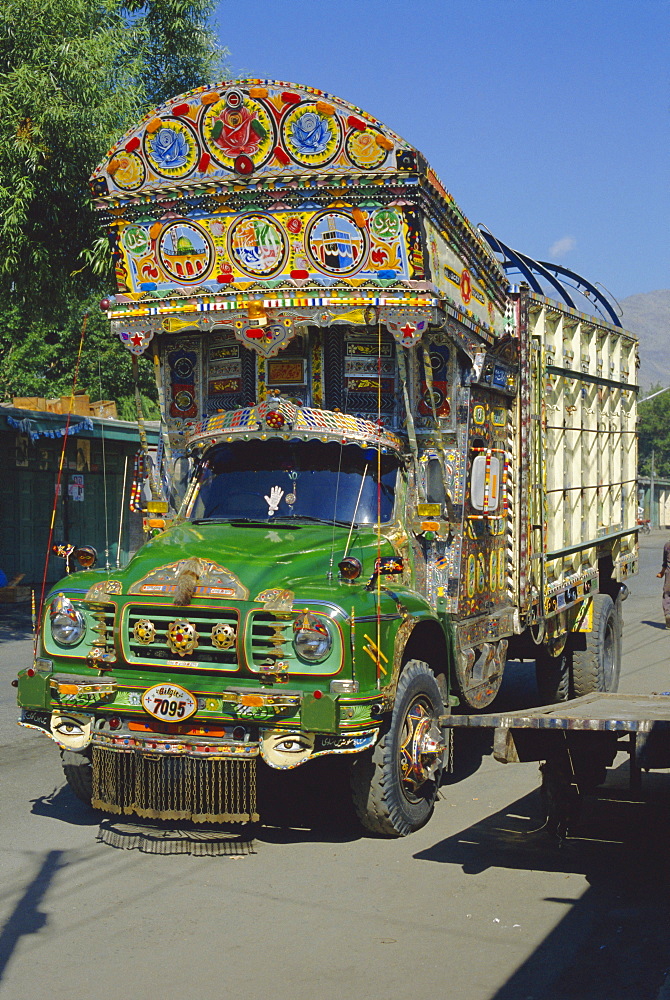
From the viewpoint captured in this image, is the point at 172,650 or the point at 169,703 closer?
the point at 169,703

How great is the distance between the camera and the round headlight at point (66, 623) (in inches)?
273

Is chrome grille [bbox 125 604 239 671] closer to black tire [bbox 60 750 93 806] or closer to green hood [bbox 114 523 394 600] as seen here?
green hood [bbox 114 523 394 600]

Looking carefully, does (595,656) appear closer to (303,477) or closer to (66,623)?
(303,477)

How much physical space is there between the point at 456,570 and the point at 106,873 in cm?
320

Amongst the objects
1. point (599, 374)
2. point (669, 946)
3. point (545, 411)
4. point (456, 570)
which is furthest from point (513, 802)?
point (599, 374)

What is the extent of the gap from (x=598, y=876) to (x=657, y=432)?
81366 millimetres

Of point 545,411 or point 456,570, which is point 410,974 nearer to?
point 456,570

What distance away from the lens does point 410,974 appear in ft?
15.8

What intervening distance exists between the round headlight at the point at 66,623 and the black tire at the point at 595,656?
576cm

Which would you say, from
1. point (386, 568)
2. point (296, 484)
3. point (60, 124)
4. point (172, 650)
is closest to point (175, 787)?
point (172, 650)

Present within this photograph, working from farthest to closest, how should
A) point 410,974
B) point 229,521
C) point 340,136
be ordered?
point 229,521
point 340,136
point 410,974

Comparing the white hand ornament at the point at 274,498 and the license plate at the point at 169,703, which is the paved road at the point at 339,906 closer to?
the license plate at the point at 169,703

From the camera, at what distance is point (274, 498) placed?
7977 mm

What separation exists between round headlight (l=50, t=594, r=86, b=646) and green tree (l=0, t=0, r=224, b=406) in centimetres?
782
